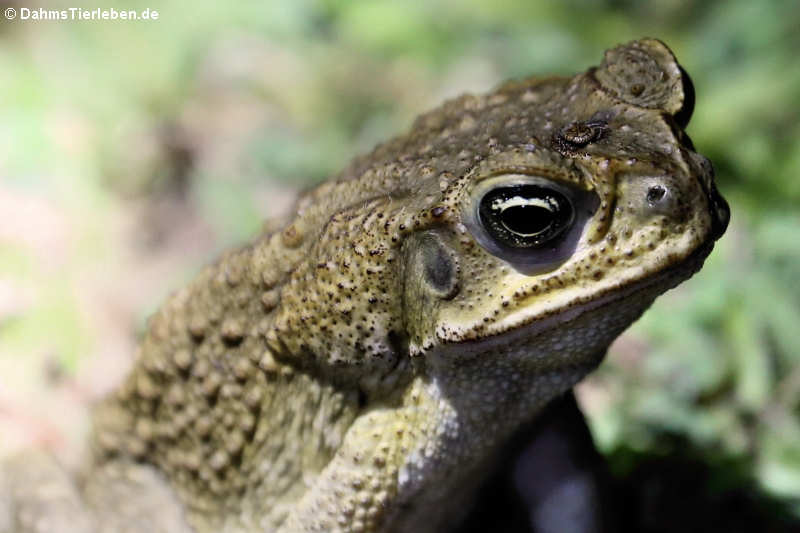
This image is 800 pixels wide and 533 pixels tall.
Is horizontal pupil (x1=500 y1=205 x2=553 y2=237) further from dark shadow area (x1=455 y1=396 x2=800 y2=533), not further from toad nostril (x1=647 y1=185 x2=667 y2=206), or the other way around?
dark shadow area (x1=455 y1=396 x2=800 y2=533)

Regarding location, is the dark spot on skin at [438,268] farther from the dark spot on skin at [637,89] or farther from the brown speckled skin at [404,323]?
the dark spot on skin at [637,89]

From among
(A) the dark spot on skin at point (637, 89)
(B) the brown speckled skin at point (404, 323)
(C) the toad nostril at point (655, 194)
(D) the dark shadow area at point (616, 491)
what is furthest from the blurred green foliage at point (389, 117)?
(C) the toad nostril at point (655, 194)

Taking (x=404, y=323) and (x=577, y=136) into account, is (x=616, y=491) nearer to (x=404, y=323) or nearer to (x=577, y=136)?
(x=404, y=323)

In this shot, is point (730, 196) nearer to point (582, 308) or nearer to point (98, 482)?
point (582, 308)

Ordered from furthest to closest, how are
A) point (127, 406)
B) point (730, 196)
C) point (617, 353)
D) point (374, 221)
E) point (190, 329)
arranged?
point (730, 196)
point (617, 353)
point (127, 406)
point (190, 329)
point (374, 221)

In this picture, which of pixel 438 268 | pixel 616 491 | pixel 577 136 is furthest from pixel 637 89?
pixel 616 491

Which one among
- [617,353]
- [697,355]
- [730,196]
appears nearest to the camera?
[697,355]

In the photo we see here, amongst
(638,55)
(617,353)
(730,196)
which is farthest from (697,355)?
(638,55)
